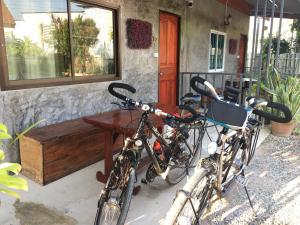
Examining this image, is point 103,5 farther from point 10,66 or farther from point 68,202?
point 68,202

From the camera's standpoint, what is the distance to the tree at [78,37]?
123 inches

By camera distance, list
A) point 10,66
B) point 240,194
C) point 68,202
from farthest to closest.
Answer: point 10,66, point 240,194, point 68,202

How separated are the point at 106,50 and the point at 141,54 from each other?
731mm

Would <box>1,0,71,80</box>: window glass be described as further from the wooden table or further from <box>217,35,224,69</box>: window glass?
<box>217,35,224,69</box>: window glass

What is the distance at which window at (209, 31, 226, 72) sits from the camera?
710 cm

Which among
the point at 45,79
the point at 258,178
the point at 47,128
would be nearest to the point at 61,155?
the point at 47,128

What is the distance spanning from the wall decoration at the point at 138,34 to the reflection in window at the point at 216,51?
3005 mm

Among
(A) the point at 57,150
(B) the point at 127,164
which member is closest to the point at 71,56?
(A) the point at 57,150

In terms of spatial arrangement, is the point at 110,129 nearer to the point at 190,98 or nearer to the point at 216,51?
the point at 190,98

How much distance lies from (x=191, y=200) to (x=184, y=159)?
1.12m

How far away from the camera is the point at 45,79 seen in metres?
3.00

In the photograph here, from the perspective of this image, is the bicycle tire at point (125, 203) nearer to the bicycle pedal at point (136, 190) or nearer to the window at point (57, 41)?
the bicycle pedal at point (136, 190)

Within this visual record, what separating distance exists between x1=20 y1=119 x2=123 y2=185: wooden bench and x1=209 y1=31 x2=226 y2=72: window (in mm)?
5059

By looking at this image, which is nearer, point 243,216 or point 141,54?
point 243,216
